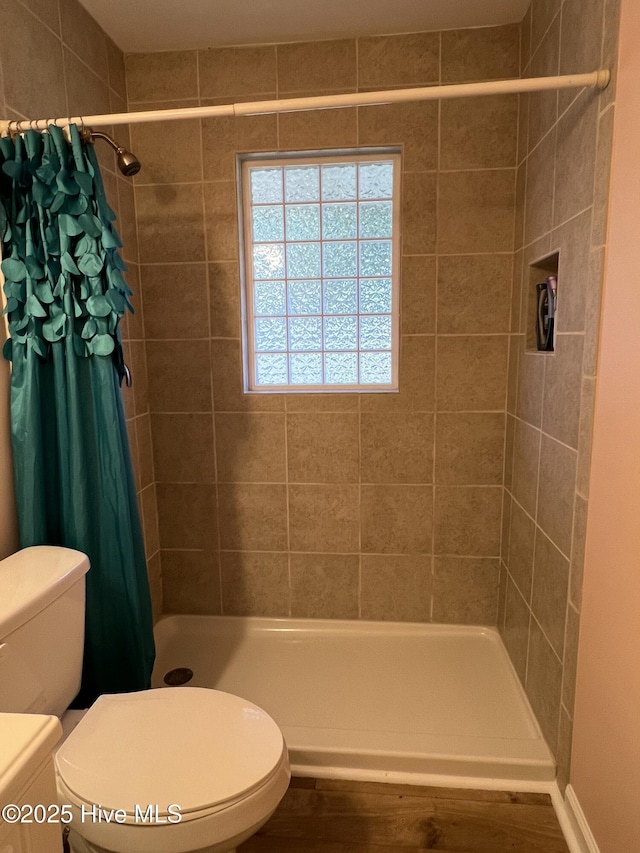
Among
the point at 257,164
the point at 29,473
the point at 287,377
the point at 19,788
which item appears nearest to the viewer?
the point at 19,788

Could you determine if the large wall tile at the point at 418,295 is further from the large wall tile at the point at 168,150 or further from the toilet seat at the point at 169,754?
the toilet seat at the point at 169,754

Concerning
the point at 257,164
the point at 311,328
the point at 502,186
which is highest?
the point at 257,164

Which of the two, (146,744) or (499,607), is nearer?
(146,744)

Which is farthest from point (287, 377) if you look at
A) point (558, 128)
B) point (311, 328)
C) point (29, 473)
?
point (558, 128)

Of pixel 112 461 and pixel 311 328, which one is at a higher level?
pixel 311 328

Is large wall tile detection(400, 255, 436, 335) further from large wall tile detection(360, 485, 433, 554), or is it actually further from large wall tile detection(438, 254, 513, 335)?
large wall tile detection(360, 485, 433, 554)

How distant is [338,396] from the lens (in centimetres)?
217

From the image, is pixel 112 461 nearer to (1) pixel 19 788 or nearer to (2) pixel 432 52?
(1) pixel 19 788

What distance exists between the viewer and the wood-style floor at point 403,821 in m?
1.38

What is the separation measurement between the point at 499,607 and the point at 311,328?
142 cm

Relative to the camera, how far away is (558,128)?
1.54 m

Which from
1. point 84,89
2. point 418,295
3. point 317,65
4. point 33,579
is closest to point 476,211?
point 418,295

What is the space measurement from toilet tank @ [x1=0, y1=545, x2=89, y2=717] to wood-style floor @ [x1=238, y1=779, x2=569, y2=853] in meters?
0.67

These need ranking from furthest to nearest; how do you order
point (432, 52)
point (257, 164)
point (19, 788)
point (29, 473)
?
point (257, 164) → point (432, 52) → point (29, 473) → point (19, 788)
